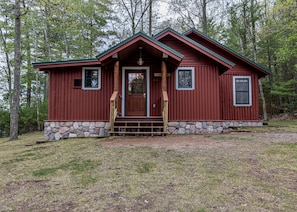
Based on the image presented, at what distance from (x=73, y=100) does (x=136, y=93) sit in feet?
8.68

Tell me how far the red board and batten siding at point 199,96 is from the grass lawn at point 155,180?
3466 mm

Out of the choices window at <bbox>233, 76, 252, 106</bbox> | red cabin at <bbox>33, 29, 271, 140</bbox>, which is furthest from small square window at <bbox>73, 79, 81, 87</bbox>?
window at <bbox>233, 76, 252, 106</bbox>

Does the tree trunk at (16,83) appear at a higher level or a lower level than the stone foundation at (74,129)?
higher

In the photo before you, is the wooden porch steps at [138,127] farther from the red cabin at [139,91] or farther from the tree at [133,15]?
the tree at [133,15]

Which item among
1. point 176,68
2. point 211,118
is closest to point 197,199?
point 211,118

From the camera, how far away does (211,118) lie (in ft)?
27.7

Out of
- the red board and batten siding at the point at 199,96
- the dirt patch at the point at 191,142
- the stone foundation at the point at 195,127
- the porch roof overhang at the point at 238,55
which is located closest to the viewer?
the dirt patch at the point at 191,142

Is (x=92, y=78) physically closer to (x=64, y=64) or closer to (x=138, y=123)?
(x=64, y=64)

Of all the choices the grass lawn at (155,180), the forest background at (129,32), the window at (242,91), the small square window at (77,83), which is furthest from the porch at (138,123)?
the forest background at (129,32)

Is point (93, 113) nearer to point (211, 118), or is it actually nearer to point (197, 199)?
point (211, 118)

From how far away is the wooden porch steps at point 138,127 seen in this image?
24.4 feet

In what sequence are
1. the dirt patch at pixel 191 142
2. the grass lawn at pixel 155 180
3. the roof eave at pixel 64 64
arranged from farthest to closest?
1. the roof eave at pixel 64 64
2. the dirt patch at pixel 191 142
3. the grass lawn at pixel 155 180

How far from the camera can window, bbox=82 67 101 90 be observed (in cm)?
861

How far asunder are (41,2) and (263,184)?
38.2 ft
